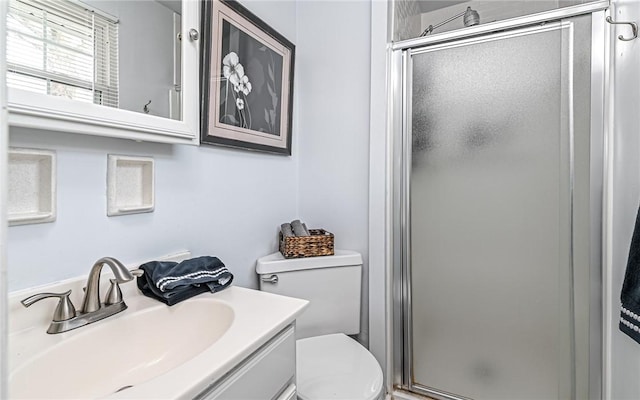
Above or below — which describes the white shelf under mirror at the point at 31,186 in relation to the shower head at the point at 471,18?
below

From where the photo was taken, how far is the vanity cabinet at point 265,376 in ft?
1.96

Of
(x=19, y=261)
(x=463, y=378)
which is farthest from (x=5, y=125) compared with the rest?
(x=463, y=378)

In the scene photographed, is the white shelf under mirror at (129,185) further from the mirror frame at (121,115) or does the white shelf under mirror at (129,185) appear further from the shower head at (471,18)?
the shower head at (471,18)

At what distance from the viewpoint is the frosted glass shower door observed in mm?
1228

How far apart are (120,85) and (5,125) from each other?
0.65m

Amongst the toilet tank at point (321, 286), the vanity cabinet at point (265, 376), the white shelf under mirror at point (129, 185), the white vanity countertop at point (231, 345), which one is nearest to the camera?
the white vanity countertop at point (231, 345)

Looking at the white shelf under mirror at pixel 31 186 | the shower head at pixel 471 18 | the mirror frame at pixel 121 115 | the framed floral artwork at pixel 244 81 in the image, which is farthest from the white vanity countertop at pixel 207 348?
the shower head at pixel 471 18

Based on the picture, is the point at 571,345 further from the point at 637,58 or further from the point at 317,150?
the point at 317,150

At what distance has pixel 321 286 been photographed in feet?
4.72

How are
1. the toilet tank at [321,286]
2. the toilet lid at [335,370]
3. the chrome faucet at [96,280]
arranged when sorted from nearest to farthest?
the chrome faucet at [96,280] → the toilet lid at [335,370] → the toilet tank at [321,286]

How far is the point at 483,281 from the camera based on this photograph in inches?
53.1

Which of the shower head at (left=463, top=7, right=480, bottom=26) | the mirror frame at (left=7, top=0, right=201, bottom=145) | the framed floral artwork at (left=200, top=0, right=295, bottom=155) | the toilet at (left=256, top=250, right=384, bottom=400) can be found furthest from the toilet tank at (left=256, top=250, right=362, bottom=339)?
the shower head at (left=463, top=7, right=480, bottom=26)

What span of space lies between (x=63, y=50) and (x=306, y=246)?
1.03 meters

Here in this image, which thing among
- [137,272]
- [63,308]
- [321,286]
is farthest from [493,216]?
[63,308]
